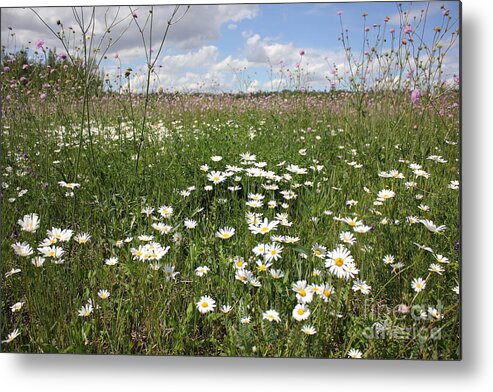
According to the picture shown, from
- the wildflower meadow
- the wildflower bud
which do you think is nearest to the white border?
the wildflower meadow

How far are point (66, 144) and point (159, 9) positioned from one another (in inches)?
20.7

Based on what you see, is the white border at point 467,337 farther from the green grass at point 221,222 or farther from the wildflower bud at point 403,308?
the wildflower bud at point 403,308

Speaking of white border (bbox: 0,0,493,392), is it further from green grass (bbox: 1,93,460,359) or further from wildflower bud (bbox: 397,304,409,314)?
wildflower bud (bbox: 397,304,409,314)

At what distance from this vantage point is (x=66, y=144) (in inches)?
63.2

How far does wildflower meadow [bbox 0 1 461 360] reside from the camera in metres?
1.38

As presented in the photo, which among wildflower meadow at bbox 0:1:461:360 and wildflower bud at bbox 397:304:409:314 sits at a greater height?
wildflower meadow at bbox 0:1:461:360

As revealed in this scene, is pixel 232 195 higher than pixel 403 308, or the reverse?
pixel 232 195

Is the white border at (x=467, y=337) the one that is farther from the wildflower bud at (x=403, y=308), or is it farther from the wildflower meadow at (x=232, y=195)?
the wildflower bud at (x=403, y=308)

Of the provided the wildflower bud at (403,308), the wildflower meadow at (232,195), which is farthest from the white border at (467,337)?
the wildflower bud at (403,308)

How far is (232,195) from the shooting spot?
1545 mm

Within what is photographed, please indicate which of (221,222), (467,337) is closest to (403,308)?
(467,337)

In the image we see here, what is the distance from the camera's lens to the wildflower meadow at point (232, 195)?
1.38 m

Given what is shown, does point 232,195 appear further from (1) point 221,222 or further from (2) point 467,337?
(2) point 467,337

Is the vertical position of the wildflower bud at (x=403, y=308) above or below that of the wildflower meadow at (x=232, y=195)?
below
